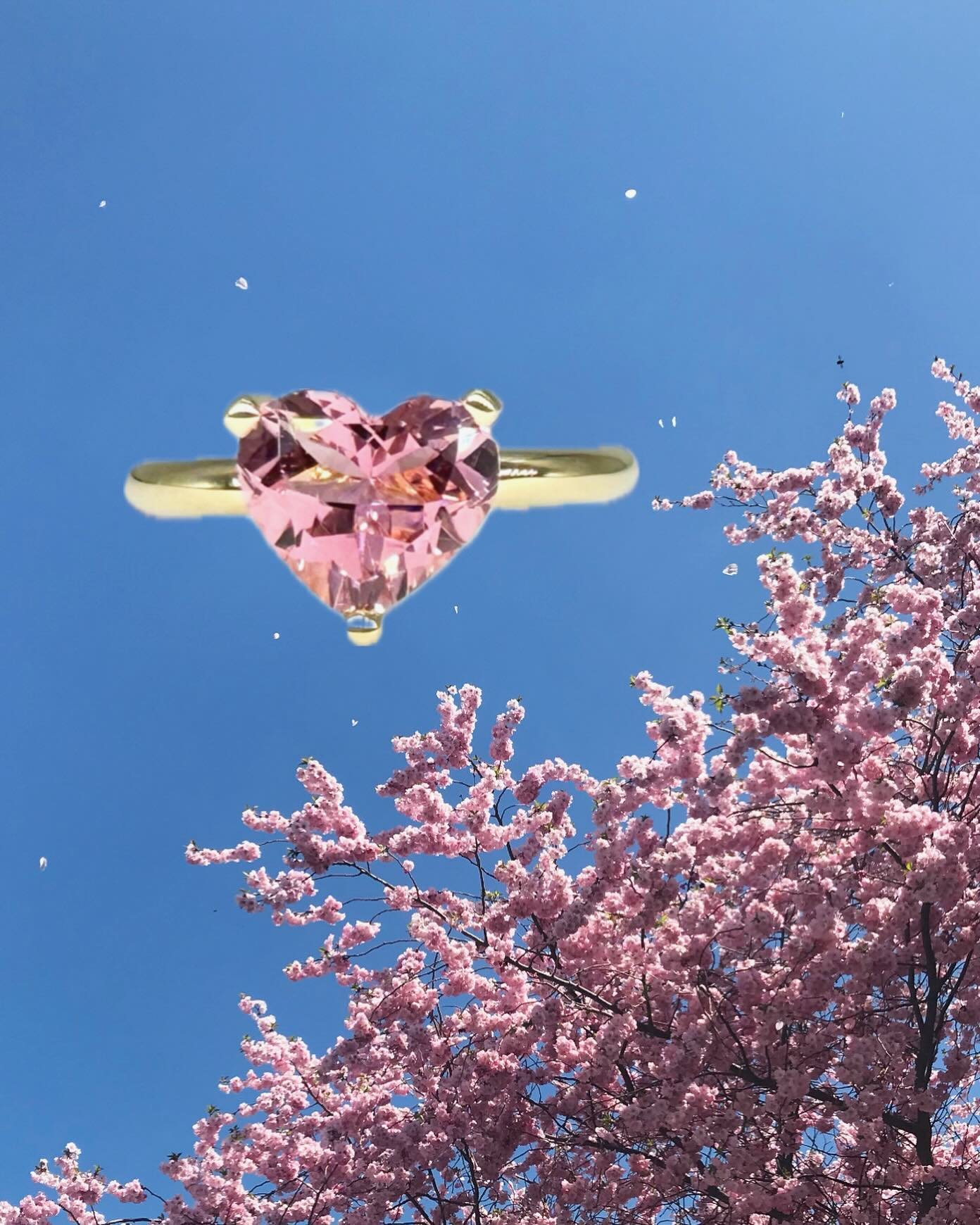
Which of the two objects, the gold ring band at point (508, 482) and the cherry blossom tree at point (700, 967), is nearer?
the gold ring band at point (508, 482)

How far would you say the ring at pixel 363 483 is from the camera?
4.34 feet

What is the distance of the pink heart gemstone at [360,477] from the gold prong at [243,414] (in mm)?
12

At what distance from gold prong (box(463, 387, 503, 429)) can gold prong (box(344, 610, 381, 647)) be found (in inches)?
14.8

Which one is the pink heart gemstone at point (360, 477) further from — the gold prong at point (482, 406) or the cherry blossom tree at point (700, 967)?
→ the cherry blossom tree at point (700, 967)

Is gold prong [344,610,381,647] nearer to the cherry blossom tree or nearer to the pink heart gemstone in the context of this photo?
the pink heart gemstone

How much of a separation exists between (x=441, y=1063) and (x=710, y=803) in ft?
10.4

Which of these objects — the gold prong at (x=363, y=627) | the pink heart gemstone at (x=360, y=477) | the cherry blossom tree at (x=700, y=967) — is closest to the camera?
the pink heart gemstone at (x=360, y=477)

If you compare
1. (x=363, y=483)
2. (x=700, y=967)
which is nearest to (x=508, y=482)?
(x=363, y=483)

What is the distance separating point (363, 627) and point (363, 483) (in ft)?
0.87

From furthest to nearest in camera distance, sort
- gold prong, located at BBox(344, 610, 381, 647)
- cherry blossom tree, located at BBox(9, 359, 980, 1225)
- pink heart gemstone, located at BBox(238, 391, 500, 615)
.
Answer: cherry blossom tree, located at BBox(9, 359, 980, 1225) → gold prong, located at BBox(344, 610, 381, 647) → pink heart gemstone, located at BBox(238, 391, 500, 615)

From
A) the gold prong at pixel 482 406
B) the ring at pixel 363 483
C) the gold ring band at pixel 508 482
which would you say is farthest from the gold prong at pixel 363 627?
the gold prong at pixel 482 406

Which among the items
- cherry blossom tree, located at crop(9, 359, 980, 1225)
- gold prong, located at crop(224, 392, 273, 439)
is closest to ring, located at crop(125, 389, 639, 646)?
gold prong, located at crop(224, 392, 273, 439)

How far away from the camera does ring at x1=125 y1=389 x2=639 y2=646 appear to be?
132 centimetres

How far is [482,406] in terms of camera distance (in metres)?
1.40
